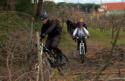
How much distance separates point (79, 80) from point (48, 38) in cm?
346

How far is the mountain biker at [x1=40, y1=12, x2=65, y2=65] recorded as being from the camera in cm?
1443

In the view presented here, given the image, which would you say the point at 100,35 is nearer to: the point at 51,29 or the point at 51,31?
the point at 51,31

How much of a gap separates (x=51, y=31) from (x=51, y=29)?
0.54ft

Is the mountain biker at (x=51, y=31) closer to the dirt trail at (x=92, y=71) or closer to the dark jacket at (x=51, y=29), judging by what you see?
the dark jacket at (x=51, y=29)

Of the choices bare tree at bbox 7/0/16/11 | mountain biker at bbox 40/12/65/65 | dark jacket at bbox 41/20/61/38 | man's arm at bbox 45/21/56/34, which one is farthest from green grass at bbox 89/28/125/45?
man's arm at bbox 45/21/56/34

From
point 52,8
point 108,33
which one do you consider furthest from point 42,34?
point 108,33

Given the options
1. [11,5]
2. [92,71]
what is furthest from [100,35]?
[92,71]

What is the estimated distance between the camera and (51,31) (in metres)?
14.6

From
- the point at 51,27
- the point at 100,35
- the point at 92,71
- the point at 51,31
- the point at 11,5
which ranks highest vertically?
the point at 51,27

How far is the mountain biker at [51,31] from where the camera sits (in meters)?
14.4

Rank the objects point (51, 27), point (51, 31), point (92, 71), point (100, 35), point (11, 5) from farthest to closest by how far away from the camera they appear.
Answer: point (100, 35)
point (11, 5)
point (92, 71)
point (51, 31)
point (51, 27)

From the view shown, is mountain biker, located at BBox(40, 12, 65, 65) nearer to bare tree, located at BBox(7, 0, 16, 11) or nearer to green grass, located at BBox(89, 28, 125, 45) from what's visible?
bare tree, located at BBox(7, 0, 16, 11)

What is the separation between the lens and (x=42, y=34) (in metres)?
14.5

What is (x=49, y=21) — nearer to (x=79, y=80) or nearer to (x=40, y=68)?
(x=79, y=80)
